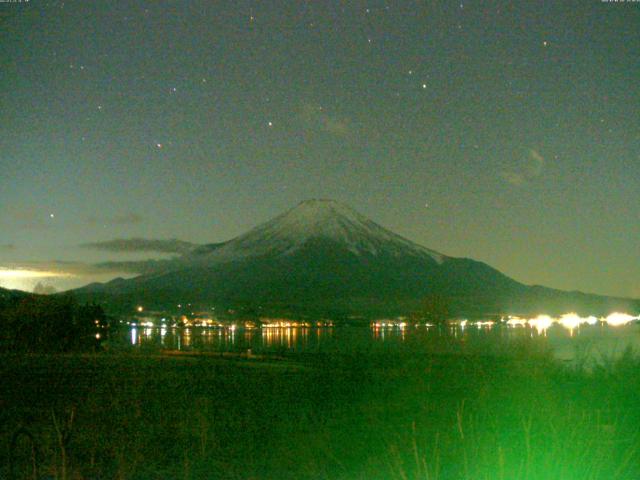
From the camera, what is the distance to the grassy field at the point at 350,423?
27.3 ft

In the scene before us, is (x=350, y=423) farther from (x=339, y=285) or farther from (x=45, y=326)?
(x=339, y=285)

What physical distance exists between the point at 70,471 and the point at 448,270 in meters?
162

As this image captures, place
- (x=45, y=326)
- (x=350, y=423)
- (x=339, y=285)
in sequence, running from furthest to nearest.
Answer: (x=339, y=285) → (x=45, y=326) → (x=350, y=423)

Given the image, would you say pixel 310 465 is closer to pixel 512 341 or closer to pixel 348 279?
pixel 512 341

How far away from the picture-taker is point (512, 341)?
18.5 metres

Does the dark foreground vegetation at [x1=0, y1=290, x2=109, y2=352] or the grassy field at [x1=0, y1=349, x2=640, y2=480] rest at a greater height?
the dark foreground vegetation at [x1=0, y1=290, x2=109, y2=352]

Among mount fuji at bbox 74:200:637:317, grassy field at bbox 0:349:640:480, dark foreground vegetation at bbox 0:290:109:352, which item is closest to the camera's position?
grassy field at bbox 0:349:640:480

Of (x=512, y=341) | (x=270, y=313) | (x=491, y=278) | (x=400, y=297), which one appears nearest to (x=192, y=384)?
(x=512, y=341)

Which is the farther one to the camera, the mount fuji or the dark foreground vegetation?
the mount fuji

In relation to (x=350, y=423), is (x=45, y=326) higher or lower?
higher

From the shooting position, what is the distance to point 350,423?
11.9 meters

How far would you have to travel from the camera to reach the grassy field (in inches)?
328

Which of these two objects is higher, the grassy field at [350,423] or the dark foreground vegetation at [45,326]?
the dark foreground vegetation at [45,326]

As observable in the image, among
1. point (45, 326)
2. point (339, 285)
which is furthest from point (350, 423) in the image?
point (339, 285)
